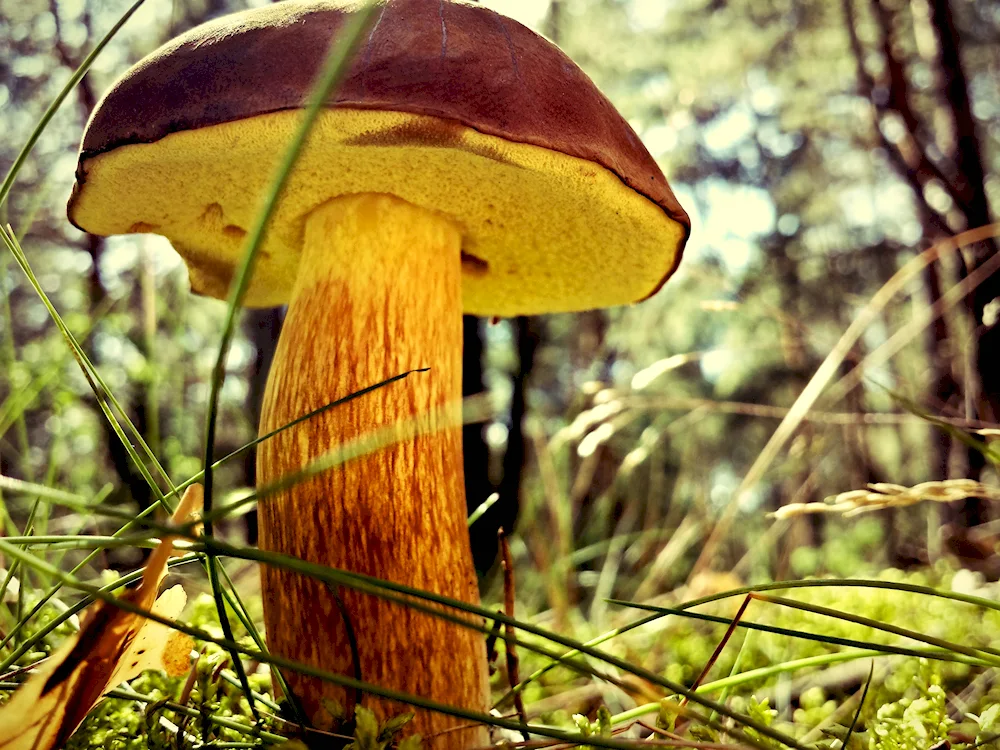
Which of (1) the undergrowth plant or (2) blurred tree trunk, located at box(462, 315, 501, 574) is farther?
(2) blurred tree trunk, located at box(462, 315, 501, 574)

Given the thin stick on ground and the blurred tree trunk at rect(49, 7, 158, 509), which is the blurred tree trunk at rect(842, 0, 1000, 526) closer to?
the thin stick on ground

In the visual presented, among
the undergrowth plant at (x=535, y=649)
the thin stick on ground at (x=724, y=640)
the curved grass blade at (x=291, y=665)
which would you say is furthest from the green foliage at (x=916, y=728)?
the curved grass blade at (x=291, y=665)

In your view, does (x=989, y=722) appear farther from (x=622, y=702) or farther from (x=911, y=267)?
(x=911, y=267)

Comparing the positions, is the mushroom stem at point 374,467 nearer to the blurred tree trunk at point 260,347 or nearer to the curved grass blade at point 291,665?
the curved grass blade at point 291,665

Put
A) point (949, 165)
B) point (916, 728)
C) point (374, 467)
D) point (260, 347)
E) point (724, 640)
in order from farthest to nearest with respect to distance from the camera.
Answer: point (260, 347) < point (949, 165) < point (374, 467) < point (916, 728) < point (724, 640)

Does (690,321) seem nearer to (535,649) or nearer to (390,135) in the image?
(390,135)

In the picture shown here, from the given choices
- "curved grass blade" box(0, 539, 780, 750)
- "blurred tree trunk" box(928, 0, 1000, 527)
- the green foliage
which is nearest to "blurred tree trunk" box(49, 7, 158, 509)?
"curved grass blade" box(0, 539, 780, 750)

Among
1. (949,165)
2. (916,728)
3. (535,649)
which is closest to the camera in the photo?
(535,649)

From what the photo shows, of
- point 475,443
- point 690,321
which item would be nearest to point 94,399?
point 475,443

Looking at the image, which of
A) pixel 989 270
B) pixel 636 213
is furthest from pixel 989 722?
pixel 989 270
